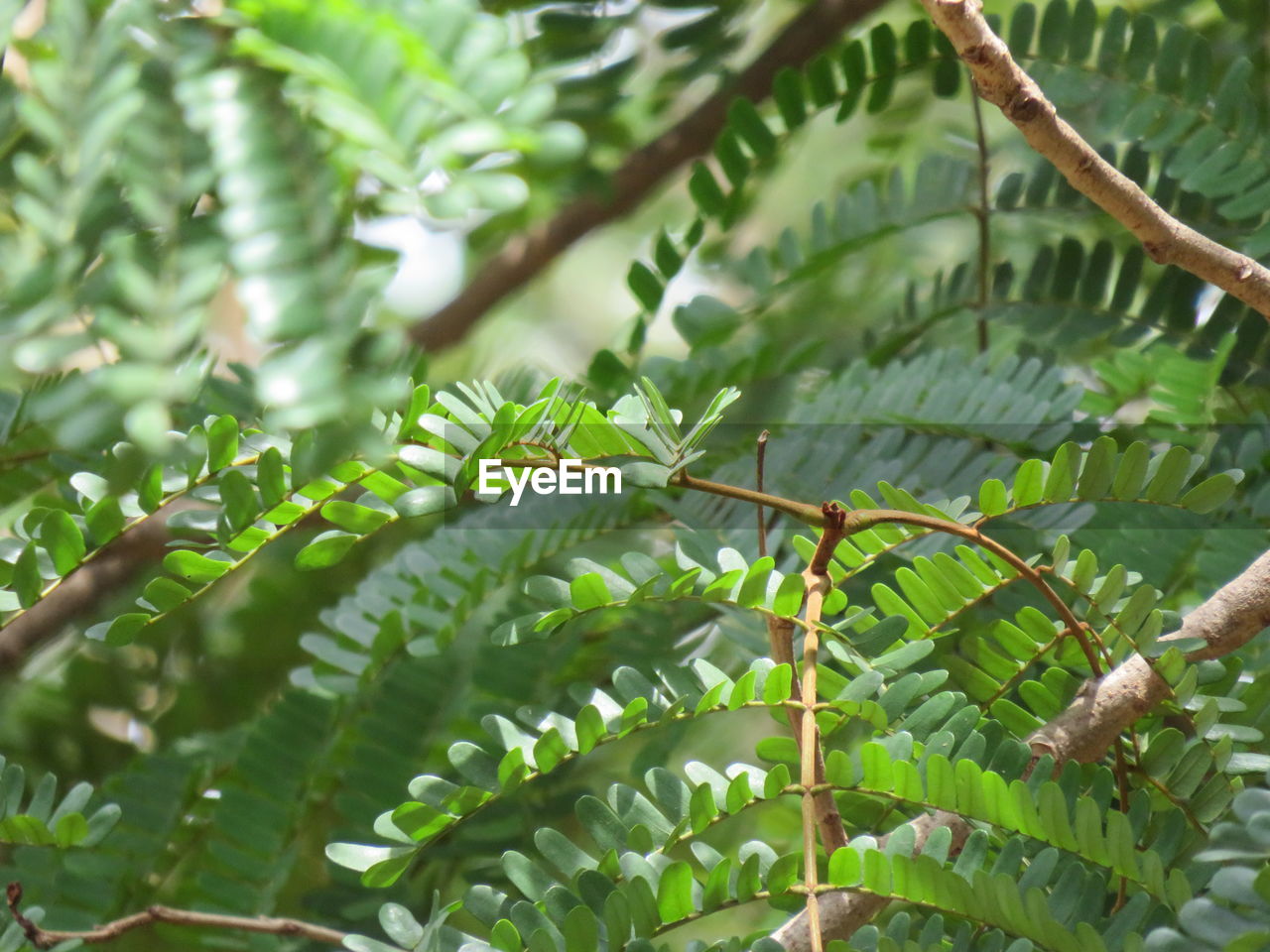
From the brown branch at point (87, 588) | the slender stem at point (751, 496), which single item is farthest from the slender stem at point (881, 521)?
the brown branch at point (87, 588)

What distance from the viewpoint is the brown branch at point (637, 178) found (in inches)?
30.0

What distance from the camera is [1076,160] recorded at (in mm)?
330

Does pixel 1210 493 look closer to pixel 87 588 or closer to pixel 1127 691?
pixel 1127 691

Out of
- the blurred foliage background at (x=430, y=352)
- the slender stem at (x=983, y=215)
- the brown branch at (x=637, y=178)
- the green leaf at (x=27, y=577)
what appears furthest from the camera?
the brown branch at (x=637, y=178)

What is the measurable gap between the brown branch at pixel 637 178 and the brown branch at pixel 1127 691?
0.46m

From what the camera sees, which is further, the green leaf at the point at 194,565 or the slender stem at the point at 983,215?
the slender stem at the point at 983,215

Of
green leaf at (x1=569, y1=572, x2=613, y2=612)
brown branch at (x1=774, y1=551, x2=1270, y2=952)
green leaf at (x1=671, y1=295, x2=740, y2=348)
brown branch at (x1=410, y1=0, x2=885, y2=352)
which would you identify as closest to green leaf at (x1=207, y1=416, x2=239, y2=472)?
green leaf at (x1=569, y1=572, x2=613, y2=612)

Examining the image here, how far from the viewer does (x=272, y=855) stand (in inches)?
19.1

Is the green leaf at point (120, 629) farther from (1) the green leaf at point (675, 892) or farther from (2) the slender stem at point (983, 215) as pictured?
(2) the slender stem at point (983, 215)

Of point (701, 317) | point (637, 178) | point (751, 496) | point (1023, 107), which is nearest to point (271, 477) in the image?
point (751, 496)

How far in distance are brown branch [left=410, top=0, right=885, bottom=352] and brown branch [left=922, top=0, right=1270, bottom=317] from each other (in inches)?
14.8

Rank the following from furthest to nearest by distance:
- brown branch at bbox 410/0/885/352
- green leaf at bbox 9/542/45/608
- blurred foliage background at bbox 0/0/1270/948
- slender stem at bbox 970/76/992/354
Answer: brown branch at bbox 410/0/885/352 → slender stem at bbox 970/76/992/354 → green leaf at bbox 9/542/45/608 → blurred foliage background at bbox 0/0/1270/948

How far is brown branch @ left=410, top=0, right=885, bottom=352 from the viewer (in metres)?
0.76

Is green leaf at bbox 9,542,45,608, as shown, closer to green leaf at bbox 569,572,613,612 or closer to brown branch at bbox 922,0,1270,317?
green leaf at bbox 569,572,613,612
